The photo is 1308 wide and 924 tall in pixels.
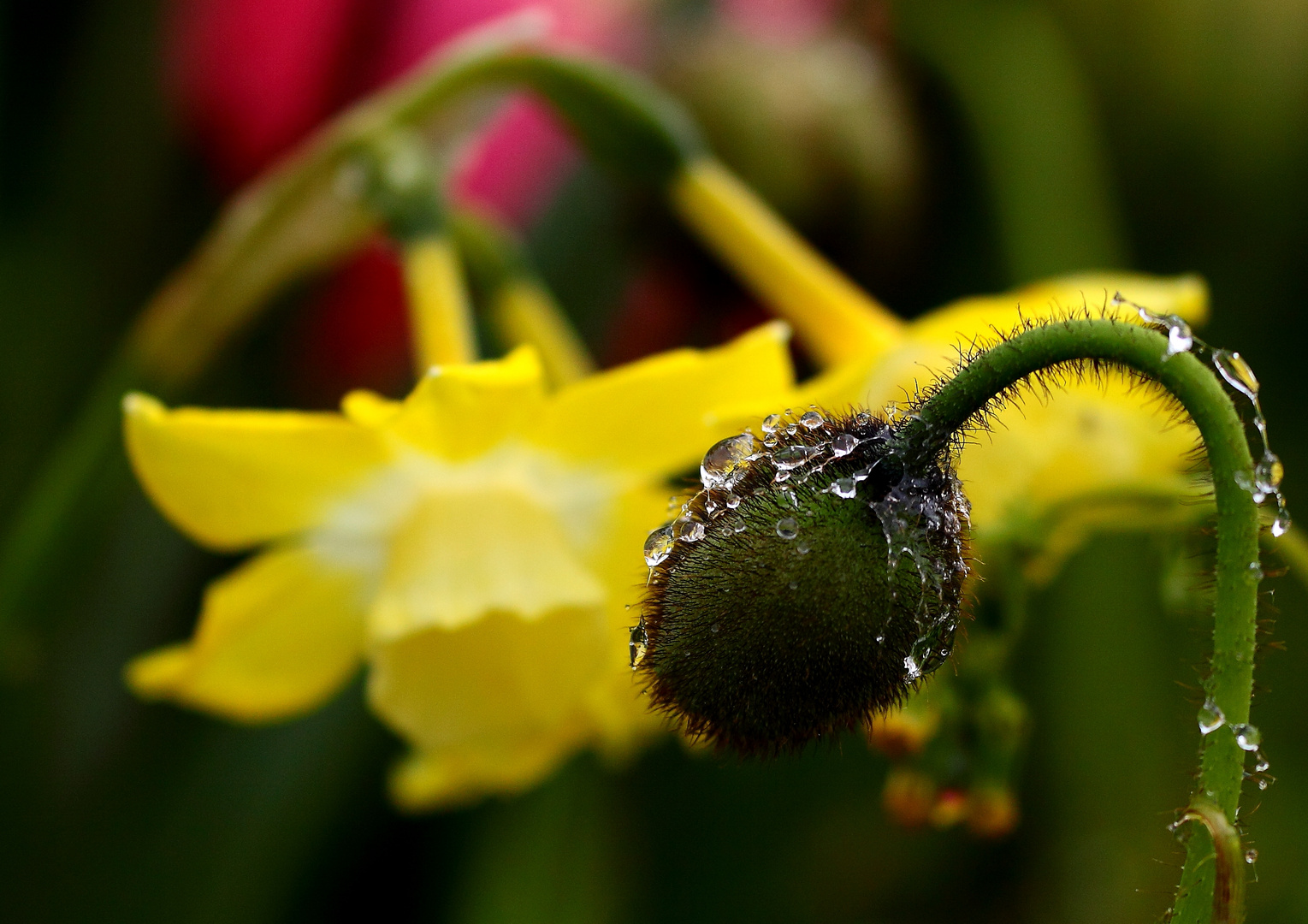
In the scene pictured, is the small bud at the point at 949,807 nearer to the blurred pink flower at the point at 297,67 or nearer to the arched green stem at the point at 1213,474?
the arched green stem at the point at 1213,474

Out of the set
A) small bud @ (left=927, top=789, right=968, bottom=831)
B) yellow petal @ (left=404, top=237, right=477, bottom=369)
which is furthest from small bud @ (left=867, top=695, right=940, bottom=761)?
yellow petal @ (left=404, top=237, right=477, bottom=369)

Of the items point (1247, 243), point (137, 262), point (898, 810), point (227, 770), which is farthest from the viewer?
point (1247, 243)

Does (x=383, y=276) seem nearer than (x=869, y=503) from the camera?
No

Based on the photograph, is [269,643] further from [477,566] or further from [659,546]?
[659,546]

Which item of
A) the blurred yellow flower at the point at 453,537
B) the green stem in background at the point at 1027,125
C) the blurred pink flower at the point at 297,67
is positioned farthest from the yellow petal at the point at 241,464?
the green stem in background at the point at 1027,125

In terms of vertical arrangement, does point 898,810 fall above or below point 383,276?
below

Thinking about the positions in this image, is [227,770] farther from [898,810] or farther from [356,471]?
[898,810]

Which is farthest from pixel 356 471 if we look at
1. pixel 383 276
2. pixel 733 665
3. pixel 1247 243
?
pixel 1247 243
